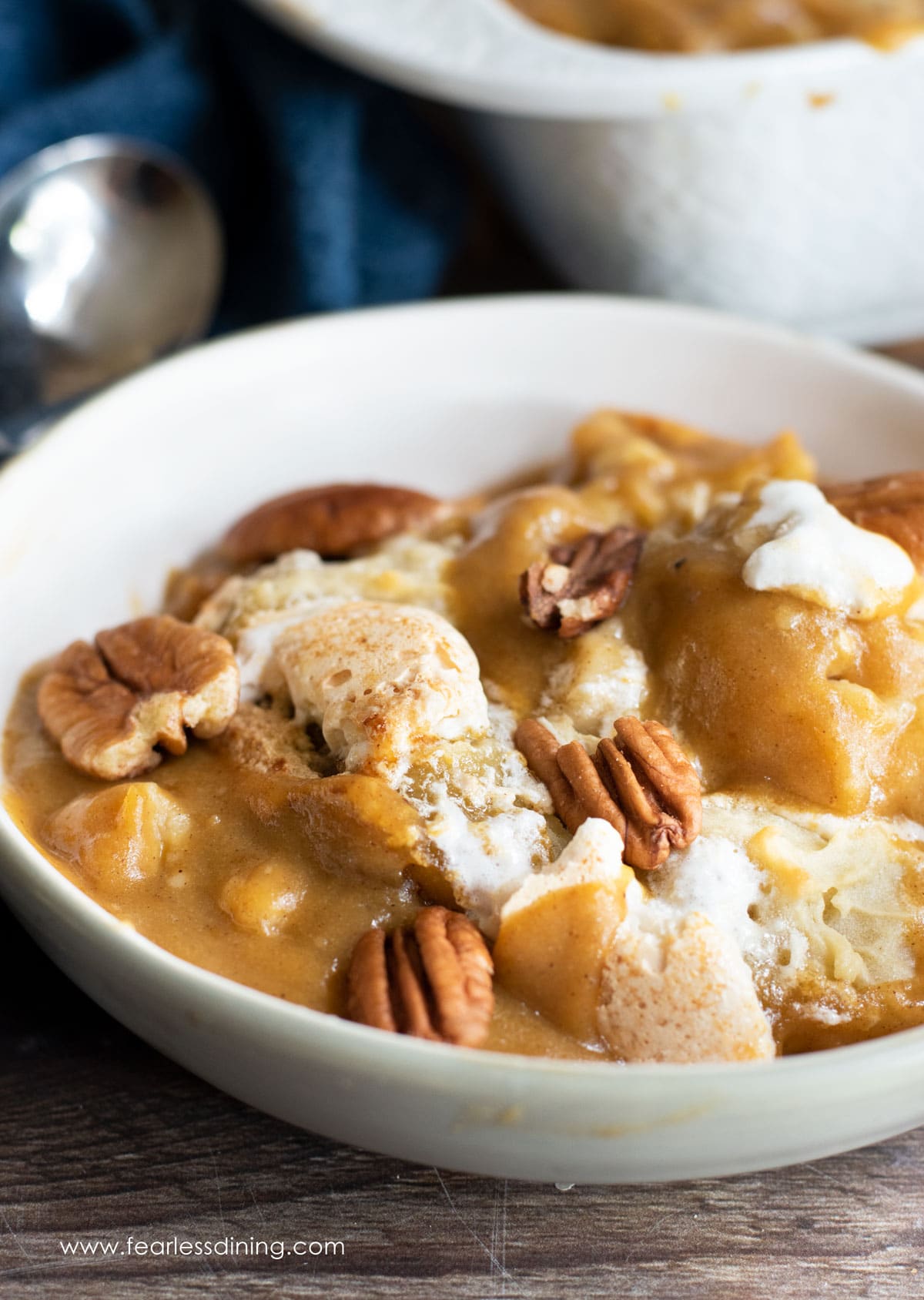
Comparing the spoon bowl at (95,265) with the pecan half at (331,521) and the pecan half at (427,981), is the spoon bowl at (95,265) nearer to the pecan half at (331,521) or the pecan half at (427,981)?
the pecan half at (331,521)

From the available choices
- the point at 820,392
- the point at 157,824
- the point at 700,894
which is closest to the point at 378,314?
the point at 820,392

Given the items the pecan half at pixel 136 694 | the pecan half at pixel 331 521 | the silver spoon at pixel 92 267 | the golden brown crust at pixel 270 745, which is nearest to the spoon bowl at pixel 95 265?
the silver spoon at pixel 92 267

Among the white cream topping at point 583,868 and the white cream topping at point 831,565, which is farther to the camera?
the white cream topping at point 831,565

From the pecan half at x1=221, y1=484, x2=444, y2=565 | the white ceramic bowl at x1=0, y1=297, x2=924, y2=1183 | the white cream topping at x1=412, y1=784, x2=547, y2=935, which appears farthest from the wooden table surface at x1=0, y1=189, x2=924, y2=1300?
the pecan half at x1=221, y1=484, x2=444, y2=565

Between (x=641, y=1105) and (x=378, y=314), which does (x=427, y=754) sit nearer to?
(x=641, y=1105)

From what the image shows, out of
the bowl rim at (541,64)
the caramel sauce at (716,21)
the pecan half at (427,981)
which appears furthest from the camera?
the caramel sauce at (716,21)

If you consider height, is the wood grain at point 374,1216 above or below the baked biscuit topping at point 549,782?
below

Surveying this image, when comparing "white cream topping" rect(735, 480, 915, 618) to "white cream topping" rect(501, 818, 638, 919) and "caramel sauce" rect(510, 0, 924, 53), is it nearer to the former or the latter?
"white cream topping" rect(501, 818, 638, 919)
